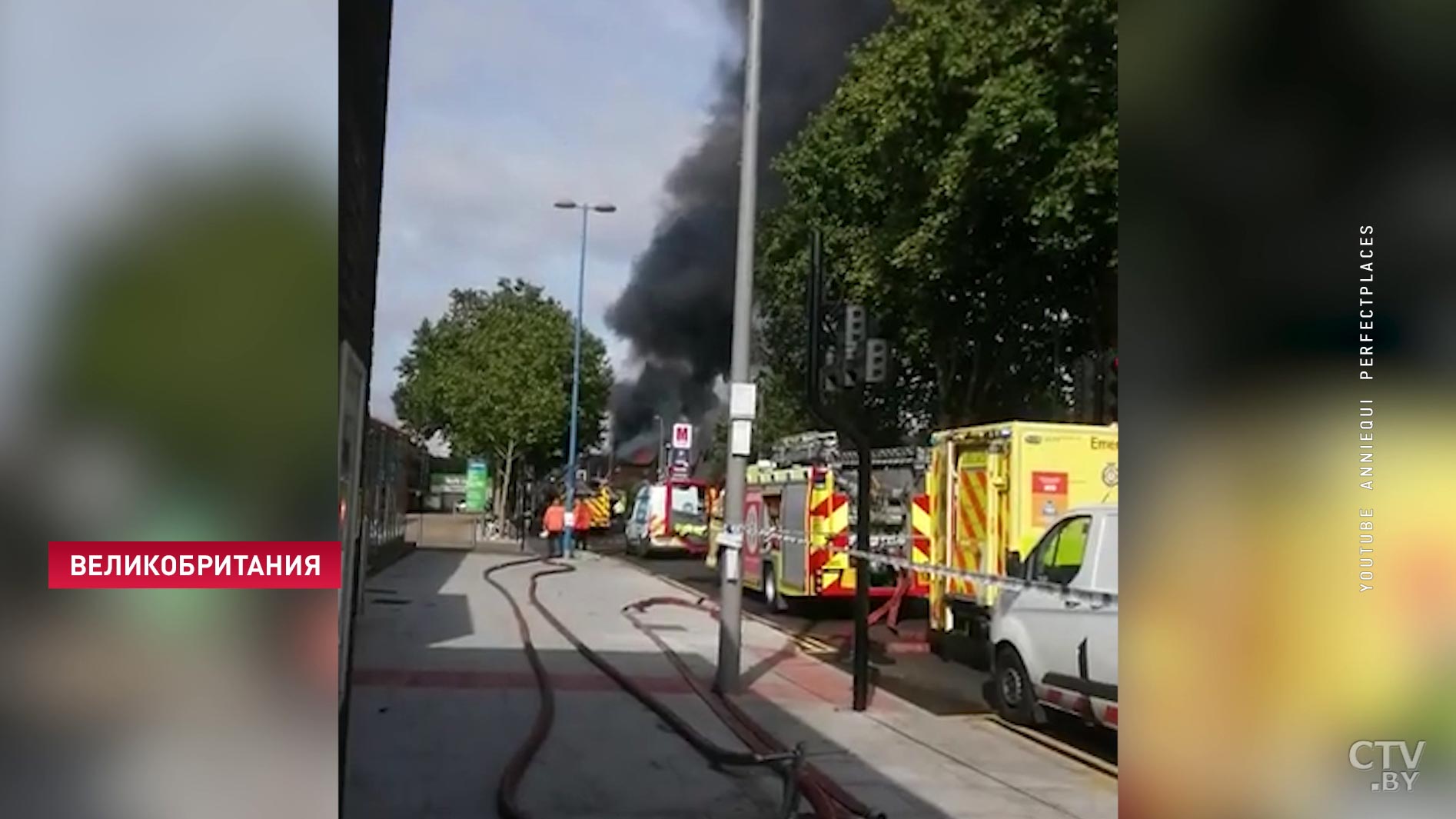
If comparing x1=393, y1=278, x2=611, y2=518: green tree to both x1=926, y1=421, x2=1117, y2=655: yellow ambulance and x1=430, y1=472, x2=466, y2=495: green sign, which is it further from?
x1=926, y1=421, x2=1117, y2=655: yellow ambulance

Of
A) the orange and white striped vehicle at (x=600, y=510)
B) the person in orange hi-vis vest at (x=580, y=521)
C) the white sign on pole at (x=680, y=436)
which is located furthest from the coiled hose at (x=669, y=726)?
the orange and white striped vehicle at (x=600, y=510)

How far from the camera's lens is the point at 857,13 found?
23.0 m

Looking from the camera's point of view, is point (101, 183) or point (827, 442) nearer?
point (101, 183)

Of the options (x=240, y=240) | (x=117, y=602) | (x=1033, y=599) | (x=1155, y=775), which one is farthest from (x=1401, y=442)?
(x=1033, y=599)

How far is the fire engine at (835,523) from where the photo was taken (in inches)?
576

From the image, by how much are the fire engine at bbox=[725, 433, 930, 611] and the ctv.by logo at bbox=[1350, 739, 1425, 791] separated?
1110 centimetres

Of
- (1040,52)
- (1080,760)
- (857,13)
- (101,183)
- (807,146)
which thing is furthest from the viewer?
(807,146)

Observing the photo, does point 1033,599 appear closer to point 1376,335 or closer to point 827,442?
point 1376,335

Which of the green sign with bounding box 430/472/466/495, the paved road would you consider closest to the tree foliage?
the paved road

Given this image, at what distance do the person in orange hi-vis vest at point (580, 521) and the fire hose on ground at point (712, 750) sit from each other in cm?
1617

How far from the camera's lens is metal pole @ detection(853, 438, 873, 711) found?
841cm

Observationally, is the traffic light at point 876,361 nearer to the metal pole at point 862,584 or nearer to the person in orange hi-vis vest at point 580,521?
the metal pole at point 862,584

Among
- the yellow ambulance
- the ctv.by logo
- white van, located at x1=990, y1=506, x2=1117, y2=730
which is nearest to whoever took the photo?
the ctv.by logo

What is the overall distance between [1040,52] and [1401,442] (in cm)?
1185
